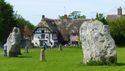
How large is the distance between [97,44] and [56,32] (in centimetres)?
10408

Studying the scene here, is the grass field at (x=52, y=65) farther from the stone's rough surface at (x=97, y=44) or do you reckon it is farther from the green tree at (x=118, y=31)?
the green tree at (x=118, y=31)

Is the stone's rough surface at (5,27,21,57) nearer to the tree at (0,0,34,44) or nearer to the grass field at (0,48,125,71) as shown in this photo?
the grass field at (0,48,125,71)

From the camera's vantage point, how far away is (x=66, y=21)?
139125 mm

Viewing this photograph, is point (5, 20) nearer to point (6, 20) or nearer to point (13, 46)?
point (6, 20)

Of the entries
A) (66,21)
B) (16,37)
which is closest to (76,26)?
(66,21)

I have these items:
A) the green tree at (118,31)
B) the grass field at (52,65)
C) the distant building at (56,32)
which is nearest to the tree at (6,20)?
the distant building at (56,32)

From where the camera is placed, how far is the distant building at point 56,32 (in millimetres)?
133750

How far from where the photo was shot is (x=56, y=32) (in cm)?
13525

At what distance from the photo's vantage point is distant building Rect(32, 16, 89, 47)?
439 ft

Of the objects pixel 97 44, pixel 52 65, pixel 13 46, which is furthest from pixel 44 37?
pixel 97 44

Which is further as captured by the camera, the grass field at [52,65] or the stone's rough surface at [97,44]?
the stone's rough surface at [97,44]

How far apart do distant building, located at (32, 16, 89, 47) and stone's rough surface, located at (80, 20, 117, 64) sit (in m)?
101

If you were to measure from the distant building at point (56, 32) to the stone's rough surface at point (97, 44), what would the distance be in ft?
330

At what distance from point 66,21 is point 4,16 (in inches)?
1044
